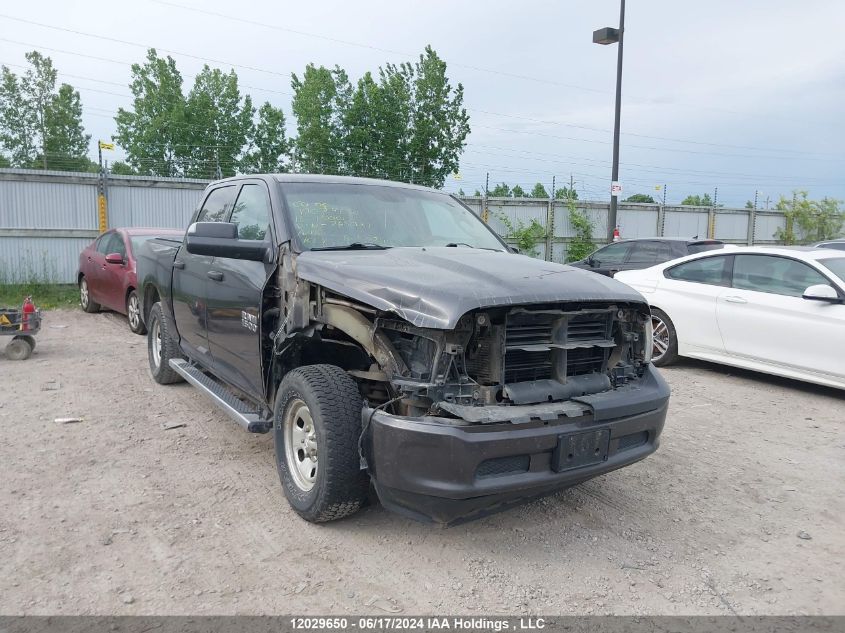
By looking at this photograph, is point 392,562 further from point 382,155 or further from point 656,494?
point 382,155

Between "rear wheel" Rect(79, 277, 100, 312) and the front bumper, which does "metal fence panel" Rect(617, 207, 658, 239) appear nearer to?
"rear wheel" Rect(79, 277, 100, 312)

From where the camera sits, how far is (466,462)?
293cm

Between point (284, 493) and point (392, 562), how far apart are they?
33.7 inches

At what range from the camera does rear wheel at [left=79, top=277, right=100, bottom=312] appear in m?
11.1

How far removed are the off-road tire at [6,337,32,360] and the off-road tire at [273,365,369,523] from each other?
219 inches

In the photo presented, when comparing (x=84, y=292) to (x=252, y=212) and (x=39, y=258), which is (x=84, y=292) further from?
(x=252, y=212)

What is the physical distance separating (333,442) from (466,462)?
72 cm

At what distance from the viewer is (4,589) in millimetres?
2943

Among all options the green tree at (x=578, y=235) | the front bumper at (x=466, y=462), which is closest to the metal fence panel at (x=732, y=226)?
the green tree at (x=578, y=235)

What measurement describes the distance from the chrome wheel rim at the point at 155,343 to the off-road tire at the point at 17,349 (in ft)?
6.65

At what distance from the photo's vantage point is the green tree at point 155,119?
39.0 meters

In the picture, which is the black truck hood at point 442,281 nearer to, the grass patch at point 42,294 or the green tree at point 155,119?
the grass patch at point 42,294

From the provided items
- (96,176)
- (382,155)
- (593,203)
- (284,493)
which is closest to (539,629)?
(284,493)

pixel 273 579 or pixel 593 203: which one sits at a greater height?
pixel 593 203
